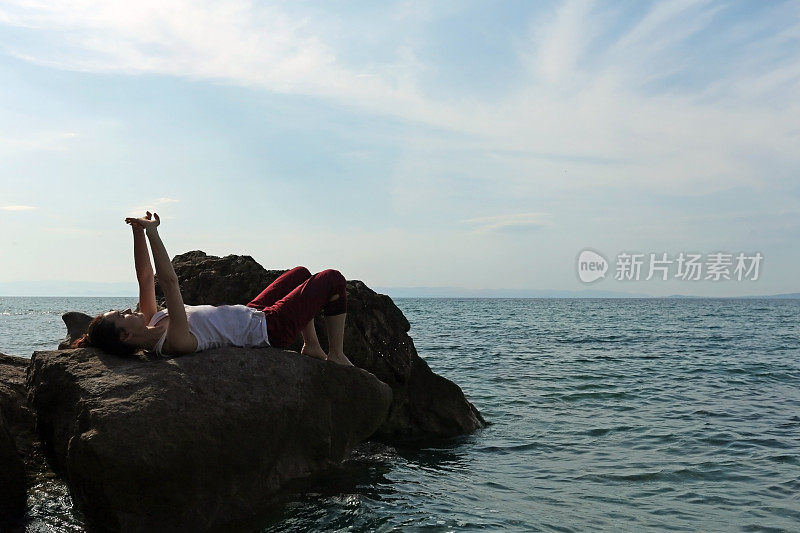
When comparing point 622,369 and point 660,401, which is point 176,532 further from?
point 622,369

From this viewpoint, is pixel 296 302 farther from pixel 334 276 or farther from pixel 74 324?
pixel 74 324

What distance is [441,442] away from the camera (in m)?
10.1

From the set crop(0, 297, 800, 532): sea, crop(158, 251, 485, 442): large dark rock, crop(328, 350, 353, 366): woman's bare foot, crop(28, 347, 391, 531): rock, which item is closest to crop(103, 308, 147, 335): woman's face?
crop(28, 347, 391, 531): rock

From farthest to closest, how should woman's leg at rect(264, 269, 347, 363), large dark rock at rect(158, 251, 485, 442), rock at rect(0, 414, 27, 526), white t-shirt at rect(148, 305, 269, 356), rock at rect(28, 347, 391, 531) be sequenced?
large dark rock at rect(158, 251, 485, 442), woman's leg at rect(264, 269, 347, 363), white t-shirt at rect(148, 305, 269, 356), rock at rect(0, 414, 27, 526), rock at rect(28, 347, 391, 531)

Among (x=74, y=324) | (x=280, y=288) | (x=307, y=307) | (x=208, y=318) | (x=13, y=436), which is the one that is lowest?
(x=13, y=436)

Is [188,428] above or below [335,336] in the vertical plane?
below

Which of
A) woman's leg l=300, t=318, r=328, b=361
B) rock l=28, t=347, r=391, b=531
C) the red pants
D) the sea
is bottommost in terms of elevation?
the sea

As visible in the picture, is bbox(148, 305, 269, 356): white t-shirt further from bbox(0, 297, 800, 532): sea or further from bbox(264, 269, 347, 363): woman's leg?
bbox(0, 297, 800, 532): sea

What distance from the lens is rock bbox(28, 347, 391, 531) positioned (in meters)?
5.27

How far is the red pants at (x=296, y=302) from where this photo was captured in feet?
23.5

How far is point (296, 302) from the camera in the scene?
7.23 meters

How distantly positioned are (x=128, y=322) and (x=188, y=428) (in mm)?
1478

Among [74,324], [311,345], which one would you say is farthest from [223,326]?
[74,324]

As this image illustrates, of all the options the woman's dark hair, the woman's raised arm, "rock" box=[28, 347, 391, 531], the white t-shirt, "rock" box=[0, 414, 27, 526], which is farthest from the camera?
the woman's raised arm
